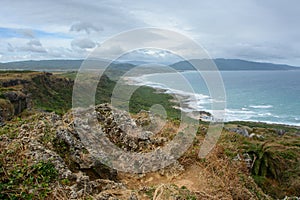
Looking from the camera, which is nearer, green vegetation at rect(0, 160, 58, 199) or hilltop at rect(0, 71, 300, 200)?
green vegetation at rect(0, 160, 58, 199)

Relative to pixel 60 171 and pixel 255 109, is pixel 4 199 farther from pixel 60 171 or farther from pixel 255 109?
pixel 255 109

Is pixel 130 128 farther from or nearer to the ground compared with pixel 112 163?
farther from the ground

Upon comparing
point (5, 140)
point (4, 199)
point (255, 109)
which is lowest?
point (255, 109)

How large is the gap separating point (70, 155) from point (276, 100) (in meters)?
121

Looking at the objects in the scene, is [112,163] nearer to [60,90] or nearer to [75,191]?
[75,191]

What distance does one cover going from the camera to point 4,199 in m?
5.92

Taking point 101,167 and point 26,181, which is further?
point 101,167

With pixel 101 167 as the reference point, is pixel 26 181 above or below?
above

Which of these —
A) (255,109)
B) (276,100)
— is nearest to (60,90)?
(255,109)

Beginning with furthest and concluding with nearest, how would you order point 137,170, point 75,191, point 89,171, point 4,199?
point 137,170 < point 89,171 < point 75,191 < point 4,199

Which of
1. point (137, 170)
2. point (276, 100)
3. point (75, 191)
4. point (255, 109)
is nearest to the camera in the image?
point (75, 191)

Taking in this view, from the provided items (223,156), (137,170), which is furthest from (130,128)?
(223,156)

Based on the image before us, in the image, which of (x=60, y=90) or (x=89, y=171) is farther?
(x=60, y=90)

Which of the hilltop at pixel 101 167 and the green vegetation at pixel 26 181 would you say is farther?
the hilltop at pixel 101 167
